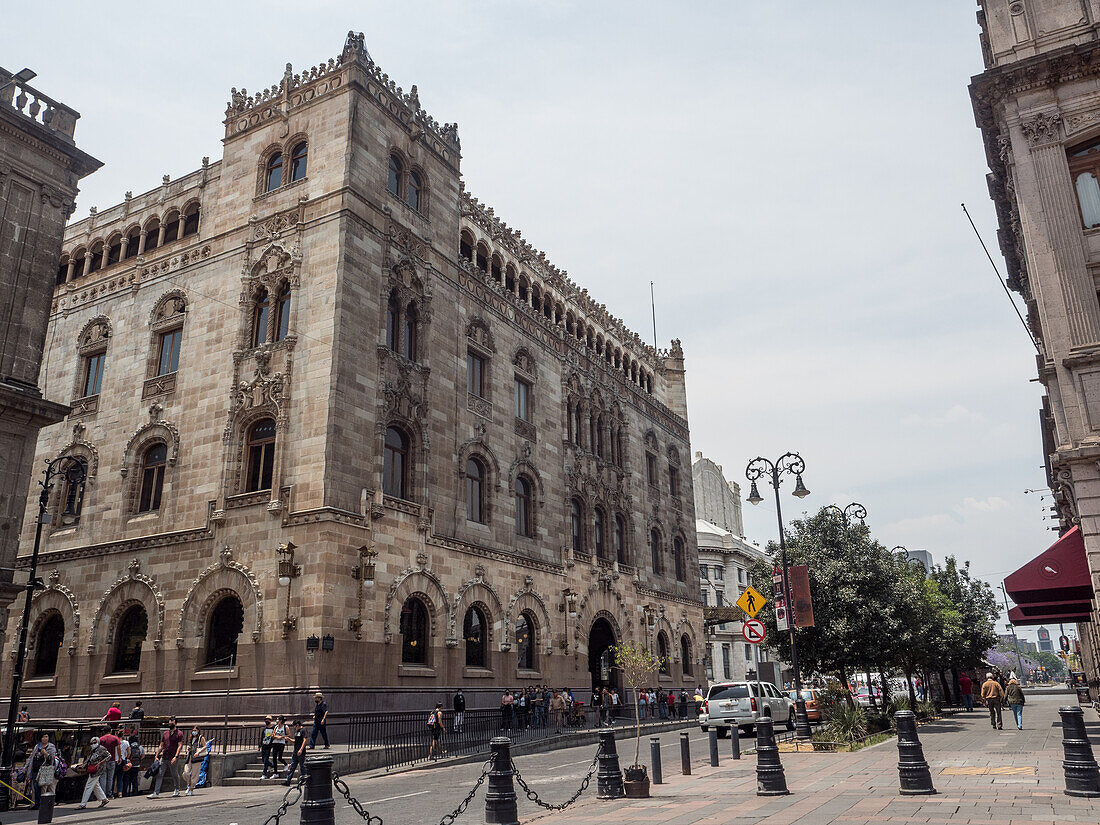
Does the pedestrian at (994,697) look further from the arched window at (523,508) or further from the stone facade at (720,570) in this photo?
the stone facade at (720,570)

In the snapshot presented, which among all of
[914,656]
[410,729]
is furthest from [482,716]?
[914,656]

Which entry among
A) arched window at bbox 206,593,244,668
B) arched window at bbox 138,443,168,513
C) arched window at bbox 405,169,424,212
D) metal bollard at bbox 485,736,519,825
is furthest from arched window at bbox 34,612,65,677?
metal bollard at bbox 485,736,519,825

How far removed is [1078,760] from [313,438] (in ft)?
70.7

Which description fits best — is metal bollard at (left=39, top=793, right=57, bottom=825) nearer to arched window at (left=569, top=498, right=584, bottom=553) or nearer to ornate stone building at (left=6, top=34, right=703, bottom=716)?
ornate stone building at (left=6, top=34, right=703, bottom=716)

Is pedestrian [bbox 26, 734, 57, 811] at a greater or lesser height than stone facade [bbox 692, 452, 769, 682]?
lesser

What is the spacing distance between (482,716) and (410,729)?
4.48 meters

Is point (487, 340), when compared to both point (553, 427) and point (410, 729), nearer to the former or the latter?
point (553, 427)

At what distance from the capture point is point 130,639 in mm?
28531

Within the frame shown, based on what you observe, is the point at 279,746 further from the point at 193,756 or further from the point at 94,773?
the point at 94,773

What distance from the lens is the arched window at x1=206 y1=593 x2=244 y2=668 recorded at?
26.0 meters

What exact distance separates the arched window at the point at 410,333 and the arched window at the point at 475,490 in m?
4.86

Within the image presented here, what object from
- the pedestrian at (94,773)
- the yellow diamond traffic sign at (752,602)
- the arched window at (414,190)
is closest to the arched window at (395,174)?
the arched window at (414,190)

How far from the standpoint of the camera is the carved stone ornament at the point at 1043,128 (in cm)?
2198

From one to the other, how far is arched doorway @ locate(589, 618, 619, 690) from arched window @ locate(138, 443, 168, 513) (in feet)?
66.3
